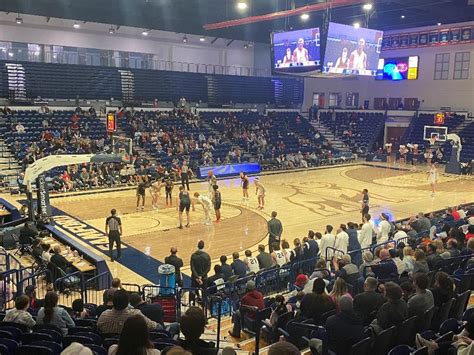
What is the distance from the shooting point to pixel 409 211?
20.7 metres

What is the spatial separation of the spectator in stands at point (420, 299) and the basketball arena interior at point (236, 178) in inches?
1.1

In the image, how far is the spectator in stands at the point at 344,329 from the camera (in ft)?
19.4

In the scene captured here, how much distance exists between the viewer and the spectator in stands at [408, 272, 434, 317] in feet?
21.6

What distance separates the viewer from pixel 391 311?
6.23m

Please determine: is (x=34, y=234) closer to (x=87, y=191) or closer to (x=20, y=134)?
(x=87, y=191)

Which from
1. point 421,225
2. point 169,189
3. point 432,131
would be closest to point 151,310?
point 421,225

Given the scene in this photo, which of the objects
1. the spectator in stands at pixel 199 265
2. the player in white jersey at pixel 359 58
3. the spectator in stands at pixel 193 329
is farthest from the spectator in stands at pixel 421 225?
the spectator in stands at pixel 193 329

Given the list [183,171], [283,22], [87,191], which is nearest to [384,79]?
[283,22]

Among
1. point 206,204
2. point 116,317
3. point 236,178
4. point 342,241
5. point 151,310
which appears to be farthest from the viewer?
point 236,178

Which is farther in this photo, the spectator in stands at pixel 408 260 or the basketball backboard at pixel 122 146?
the basketball backboard at pixel 122 146

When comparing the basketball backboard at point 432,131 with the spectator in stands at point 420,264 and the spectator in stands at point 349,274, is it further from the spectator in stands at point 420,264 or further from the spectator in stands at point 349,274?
the spectator in stands at point 349,274

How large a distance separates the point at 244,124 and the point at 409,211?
20.7 m

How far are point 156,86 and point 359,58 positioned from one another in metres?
18.9

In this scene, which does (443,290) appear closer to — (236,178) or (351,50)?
(351,50)
